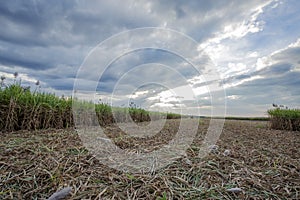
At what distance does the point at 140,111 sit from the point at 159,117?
2812 mm

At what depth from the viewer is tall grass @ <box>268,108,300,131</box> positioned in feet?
25.9

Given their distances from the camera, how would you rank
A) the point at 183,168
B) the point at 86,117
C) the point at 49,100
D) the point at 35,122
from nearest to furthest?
1. the point at 183,168
2. the point at 35,122
3. the point at 49,100
4. the point at 86,117

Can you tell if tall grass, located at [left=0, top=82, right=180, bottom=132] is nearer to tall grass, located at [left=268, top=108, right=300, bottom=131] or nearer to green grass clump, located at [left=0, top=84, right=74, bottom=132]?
green grass clump, located at [left=0, top=84, right=74, bottom=132]

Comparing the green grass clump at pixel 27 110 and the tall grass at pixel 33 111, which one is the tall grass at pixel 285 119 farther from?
the green grass clump at pixel 27 110

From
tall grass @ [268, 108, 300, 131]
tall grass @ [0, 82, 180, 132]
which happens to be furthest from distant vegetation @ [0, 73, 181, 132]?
tall grass @ [268, 108, 300, 131]

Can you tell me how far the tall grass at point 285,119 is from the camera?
7.91m

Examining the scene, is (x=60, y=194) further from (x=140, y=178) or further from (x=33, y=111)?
(x=33, y=111)

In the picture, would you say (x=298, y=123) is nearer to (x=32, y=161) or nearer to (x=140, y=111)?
(x=140, y=111)

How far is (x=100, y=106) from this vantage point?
22.4 feet

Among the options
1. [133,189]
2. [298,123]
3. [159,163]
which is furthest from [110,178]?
[298,123]

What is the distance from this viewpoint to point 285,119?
8.06 m

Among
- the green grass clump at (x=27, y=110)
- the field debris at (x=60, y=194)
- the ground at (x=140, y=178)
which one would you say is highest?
the green grass clump at (x=27, y=110)

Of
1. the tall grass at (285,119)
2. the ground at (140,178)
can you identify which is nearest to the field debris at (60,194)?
the ground at (140,178)

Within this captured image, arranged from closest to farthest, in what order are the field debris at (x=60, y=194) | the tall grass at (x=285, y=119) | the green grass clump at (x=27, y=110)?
the field debris at (x=60, y=194)
the green grass clump at (x=27, y=110)
the tall grass at (x=285, y=119)
